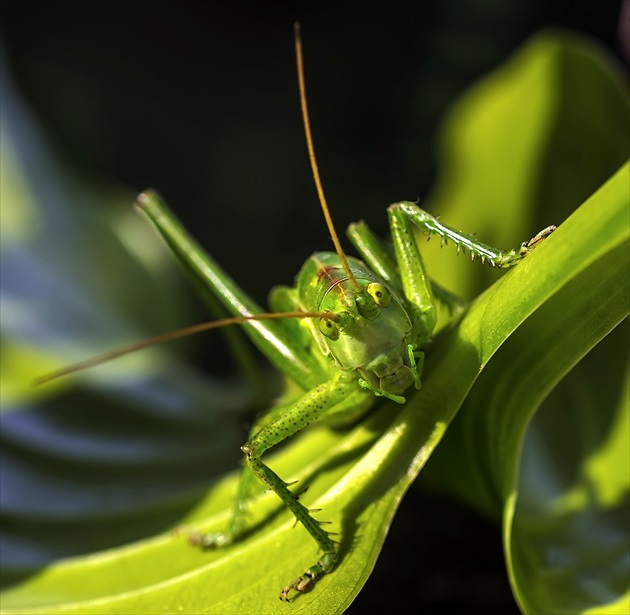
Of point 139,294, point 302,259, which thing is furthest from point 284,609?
point 302,259

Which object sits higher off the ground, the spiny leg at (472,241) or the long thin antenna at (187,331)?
the long thin antenna at (187,331)

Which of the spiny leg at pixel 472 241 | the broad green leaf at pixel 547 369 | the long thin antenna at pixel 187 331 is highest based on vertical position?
the long thin antenna at pixel 187 331

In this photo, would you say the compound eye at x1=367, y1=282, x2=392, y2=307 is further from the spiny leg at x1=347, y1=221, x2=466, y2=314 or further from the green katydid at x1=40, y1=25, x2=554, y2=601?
the spiny leg at x1=347, y1=221, x2=466, y2=314

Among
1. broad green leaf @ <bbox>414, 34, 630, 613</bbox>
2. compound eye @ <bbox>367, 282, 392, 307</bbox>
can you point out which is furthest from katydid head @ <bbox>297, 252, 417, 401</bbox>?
broad green leaf @ <bbox>414, 34, 630, 613</bbox>

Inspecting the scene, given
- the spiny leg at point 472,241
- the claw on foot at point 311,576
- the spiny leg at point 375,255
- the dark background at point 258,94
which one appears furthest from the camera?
the dark background at point 258,94

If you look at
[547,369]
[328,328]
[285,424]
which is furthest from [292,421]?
[547,369]

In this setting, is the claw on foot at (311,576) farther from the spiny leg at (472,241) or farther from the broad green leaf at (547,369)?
the spiny leg at (472,241)

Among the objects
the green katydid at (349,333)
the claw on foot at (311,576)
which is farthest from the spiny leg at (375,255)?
the claw on foot at (311,576)
